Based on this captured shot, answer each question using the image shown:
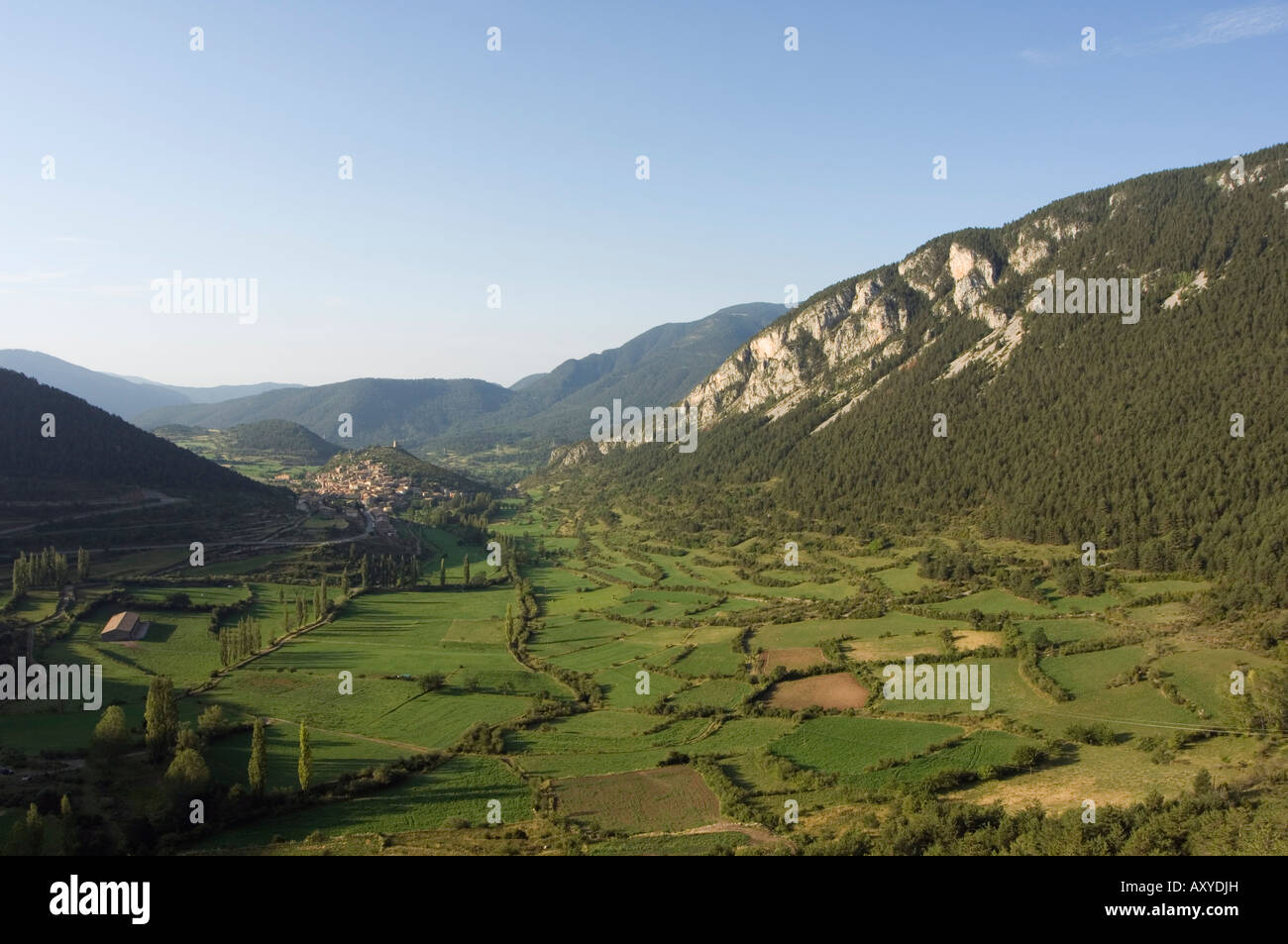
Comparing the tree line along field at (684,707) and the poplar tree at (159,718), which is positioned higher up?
the poplar tree at (159,718)

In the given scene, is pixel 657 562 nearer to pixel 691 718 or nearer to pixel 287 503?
pixel 691 718

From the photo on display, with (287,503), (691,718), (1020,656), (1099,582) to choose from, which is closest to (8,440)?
(287,503)

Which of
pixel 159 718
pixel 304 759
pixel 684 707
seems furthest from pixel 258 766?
pixel 684 707

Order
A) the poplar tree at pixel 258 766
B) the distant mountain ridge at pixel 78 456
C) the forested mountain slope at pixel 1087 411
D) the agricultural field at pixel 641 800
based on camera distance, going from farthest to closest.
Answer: the distant mountain ridge at pixel 78 456 → the forested mountain slope at pixel 1087 411 → the poplar tree at pixel 258 766 → the agricultural field at pixel 641 800

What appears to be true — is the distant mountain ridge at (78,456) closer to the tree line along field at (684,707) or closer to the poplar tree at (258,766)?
the tree line along field at (684,707)

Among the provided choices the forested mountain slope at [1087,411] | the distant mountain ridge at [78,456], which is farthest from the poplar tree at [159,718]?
the forested mountain slope at [1087,411]

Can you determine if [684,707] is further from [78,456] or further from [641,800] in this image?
[78,456]

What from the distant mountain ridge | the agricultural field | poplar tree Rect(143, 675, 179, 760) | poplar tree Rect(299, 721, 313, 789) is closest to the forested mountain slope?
the agricultural field
